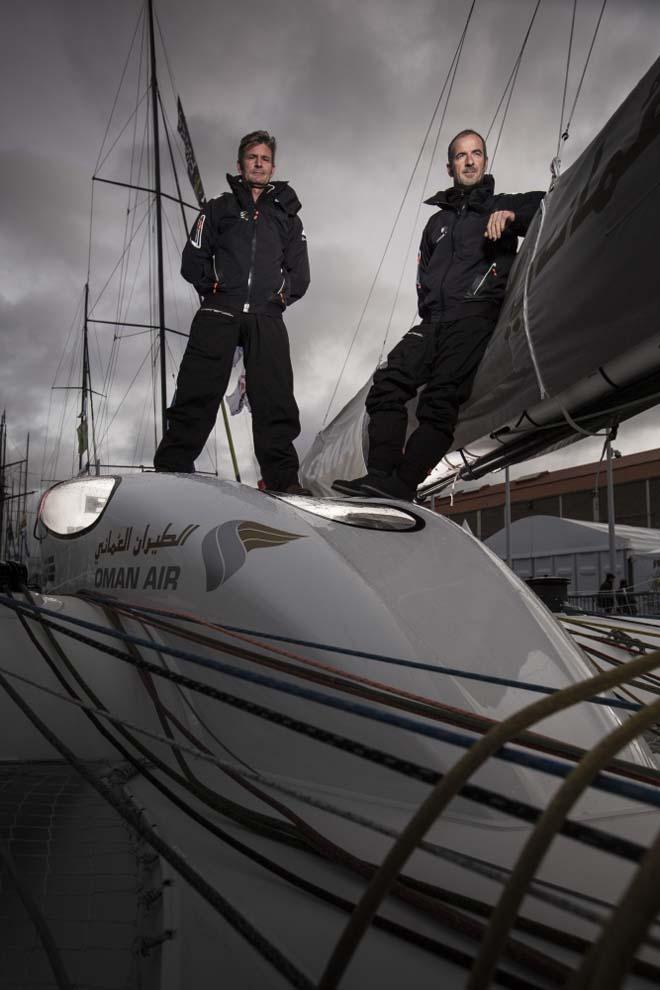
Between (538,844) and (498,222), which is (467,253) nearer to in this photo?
(498,222)

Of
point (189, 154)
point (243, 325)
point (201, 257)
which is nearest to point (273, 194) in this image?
point (201, 257)

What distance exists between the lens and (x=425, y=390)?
8.08 feet

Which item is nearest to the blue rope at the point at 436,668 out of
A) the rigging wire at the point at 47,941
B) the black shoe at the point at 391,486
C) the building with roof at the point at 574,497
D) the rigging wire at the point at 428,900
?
the rigging wire at the point at 428,900

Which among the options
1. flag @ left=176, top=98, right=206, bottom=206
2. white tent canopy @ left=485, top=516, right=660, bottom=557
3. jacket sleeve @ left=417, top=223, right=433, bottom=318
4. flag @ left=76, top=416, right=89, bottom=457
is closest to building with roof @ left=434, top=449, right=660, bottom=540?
white tent canopy @ left=485, top=516, right=660, bottom=557

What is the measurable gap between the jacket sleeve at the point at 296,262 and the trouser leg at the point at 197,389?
0.35 meters

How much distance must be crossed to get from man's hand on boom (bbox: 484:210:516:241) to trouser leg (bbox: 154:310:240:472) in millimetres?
972

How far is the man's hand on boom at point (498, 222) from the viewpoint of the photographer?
240 cm

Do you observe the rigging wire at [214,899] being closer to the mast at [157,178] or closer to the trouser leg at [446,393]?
the trouser leg at [446,393]

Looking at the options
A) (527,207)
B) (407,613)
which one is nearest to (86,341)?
(527,207)

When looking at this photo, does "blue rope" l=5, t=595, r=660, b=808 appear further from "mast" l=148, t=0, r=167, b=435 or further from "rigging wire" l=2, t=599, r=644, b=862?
"mast" l=148, t=0, r=167, b=435

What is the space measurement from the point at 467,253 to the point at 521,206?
0.80 ft

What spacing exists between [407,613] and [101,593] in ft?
3.08

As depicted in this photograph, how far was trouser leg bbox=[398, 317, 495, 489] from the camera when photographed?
235 centimetres

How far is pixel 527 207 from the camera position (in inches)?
97.0
